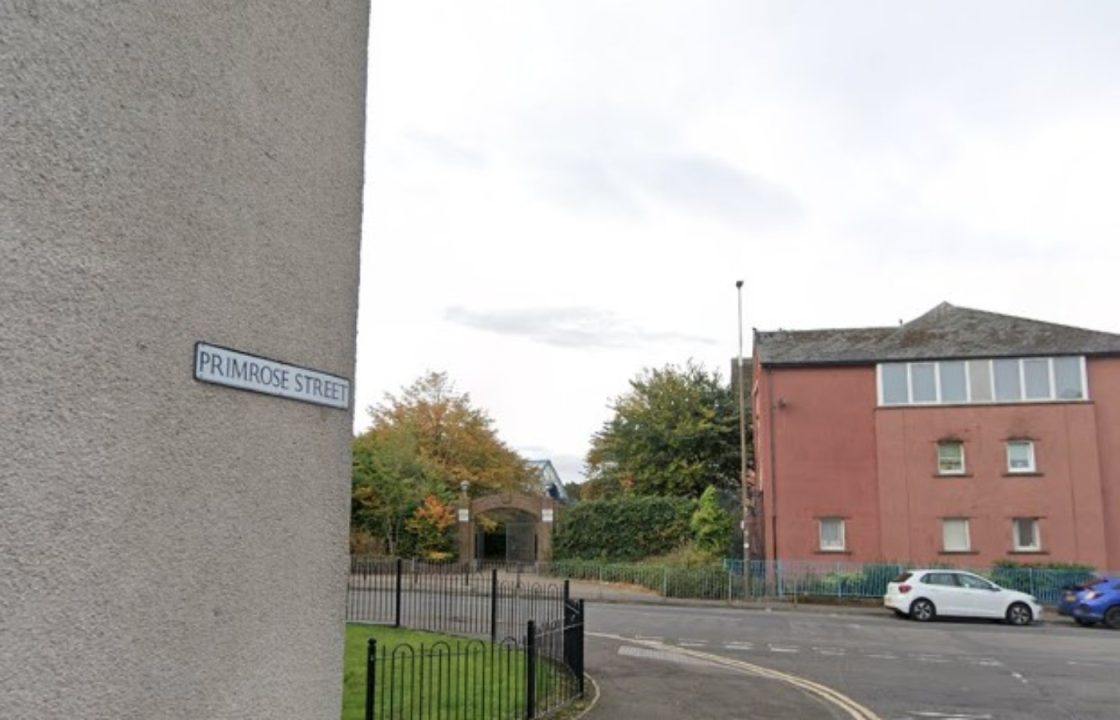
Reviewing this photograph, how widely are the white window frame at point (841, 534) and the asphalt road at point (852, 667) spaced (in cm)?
926

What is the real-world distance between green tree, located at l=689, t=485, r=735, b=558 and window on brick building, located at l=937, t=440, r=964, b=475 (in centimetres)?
787

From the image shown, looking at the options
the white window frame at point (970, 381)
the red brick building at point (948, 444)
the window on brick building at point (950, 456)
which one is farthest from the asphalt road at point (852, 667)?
the white window frame at point (970, 381)

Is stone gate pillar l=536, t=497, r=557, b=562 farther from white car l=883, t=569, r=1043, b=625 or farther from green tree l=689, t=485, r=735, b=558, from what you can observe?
white car l=883, t=569, r=1043, b=625

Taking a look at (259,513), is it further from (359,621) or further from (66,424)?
(359,621)

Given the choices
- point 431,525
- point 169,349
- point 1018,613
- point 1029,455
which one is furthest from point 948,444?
point 169,349

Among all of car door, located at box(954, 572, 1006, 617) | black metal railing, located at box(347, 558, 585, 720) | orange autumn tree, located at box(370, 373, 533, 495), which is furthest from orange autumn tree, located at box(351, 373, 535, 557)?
car door, located at box(954, 572, 1006, 617)

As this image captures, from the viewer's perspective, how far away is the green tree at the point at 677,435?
46000mm

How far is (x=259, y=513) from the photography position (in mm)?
3686

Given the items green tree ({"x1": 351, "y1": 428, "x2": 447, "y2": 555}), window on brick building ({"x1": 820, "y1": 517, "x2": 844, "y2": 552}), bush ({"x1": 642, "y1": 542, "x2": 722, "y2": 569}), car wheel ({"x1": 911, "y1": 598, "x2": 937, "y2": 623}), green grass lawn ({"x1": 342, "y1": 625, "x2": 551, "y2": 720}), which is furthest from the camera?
green tree ({"x1": 351, "y1": 428, "x2": 447, "y2": 555})

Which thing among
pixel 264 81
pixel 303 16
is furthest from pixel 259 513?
pixel 303 16

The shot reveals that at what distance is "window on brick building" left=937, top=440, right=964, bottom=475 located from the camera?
32.5 meters

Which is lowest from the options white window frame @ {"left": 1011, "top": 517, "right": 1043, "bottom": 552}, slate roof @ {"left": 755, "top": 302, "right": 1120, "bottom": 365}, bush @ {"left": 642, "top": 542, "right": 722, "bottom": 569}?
bush @ {"left": 642, "top": 542, "right": 722, "bottom": 569}

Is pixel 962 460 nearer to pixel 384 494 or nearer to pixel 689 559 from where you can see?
pixel 689 559

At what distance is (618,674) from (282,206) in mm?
10994
